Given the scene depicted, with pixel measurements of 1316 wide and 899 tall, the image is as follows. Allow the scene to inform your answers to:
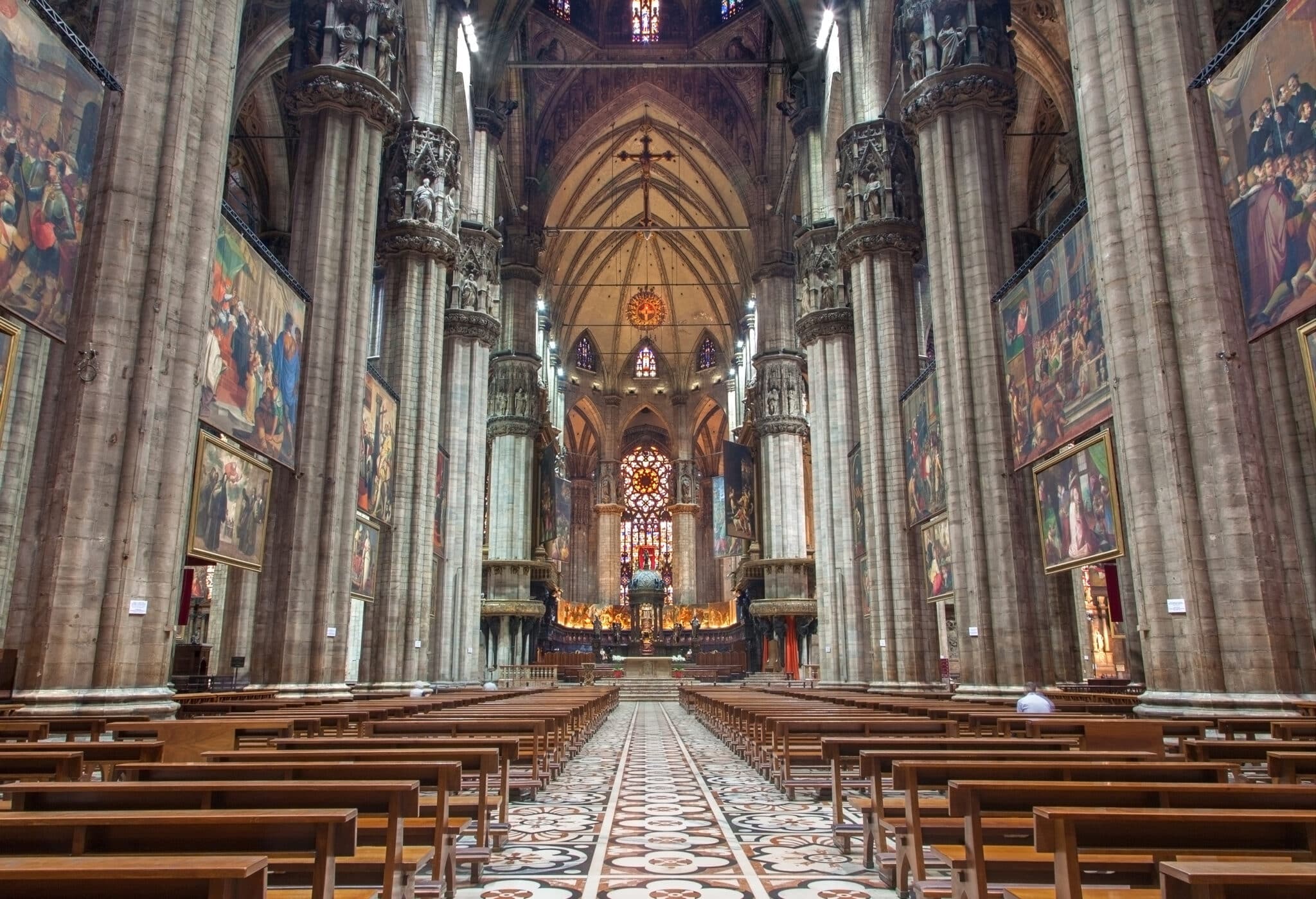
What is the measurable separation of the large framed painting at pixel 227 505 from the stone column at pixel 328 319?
42.6 inches

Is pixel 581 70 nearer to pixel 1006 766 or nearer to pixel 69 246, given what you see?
pixel 69 246

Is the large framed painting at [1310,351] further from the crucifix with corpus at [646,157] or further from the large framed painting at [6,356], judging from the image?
the crucifix with corpus at [646,157]

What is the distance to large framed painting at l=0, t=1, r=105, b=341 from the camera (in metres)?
8.55

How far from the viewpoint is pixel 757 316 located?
1612 inches

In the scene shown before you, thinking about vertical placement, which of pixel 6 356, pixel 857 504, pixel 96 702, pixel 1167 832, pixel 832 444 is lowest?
pixel 1167 832

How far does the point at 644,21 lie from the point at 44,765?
44773 mm

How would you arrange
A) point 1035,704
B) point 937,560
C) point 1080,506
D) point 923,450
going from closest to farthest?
1. point 1035,704
2. point 1080,506
3. point 937,560
4. point 923,450

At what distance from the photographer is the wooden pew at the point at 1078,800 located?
9.57ft

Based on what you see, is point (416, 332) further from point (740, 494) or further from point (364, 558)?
point (740, 494)

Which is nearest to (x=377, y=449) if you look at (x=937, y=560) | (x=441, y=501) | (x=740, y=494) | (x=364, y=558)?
Answer: (x=364, y=558)

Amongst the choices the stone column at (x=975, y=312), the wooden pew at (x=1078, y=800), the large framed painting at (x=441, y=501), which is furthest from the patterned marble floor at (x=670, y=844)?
the large framed painting at (x=441, y=501)

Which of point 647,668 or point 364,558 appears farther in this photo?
point 647,668

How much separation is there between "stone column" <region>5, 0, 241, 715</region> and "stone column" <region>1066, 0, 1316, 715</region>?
10.1 m

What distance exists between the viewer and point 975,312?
15555 millimetres
